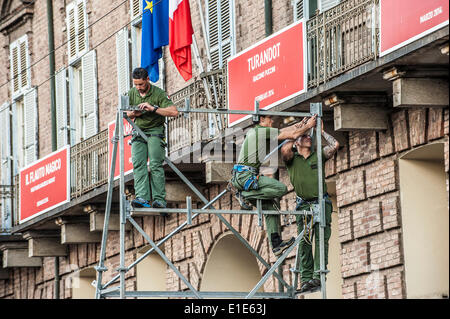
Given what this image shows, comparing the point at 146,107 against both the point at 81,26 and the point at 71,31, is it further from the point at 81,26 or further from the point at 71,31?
the point at 71,31

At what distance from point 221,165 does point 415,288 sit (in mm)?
4207

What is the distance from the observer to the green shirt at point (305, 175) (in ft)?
54.2

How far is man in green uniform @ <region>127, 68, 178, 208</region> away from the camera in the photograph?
1667 cm

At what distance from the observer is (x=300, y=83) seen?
62.1ft

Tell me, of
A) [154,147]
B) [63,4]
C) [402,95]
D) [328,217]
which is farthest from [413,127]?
[63,4]

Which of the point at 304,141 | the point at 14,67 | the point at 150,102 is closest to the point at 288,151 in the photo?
the point at 304,141

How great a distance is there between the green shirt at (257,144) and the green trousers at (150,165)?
96 cm

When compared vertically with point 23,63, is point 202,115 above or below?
below

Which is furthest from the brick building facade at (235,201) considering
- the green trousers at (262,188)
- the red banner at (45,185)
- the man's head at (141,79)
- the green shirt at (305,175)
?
the man's head at (141,79)

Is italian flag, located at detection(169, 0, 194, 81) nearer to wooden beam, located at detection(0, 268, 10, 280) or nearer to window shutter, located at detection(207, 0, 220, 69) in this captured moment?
window shutter, located at detection(207, 0, 220, 69)

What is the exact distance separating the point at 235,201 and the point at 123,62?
522cm

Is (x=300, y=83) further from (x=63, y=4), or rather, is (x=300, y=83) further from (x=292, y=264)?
(x=63, y=4)

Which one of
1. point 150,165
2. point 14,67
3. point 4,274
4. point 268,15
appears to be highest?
point 14,67

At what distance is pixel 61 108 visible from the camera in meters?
29.3
